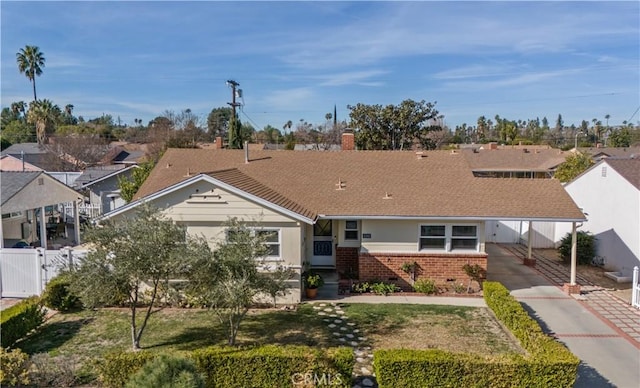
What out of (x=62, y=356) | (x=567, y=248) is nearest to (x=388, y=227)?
(x=567, y=248)

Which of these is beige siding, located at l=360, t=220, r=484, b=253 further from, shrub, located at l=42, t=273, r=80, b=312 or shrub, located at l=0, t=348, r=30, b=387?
shrub, located at l=0, t=348, r=30, b=387

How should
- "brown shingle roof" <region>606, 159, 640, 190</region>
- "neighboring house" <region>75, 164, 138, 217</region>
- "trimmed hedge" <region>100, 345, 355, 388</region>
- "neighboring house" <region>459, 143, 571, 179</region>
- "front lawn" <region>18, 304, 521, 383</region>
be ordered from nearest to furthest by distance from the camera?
"trimmed hedge" <region>100, 345, 355, 388</region> < "front lawn" <region>18, 304, 521, 383</region> < "brown shingle roof" <region>606, 159, 640, 190</region> < "neighboring house" <region>75, 164, 138, 217</region> < "neighboring house" <region>459, 143, 571, 179</region>

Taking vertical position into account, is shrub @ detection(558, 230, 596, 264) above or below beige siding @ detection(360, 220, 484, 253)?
below

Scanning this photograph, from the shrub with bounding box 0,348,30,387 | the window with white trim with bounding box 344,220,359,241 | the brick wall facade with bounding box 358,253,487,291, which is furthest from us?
the window with white trim with bounding box 344,220,359,241

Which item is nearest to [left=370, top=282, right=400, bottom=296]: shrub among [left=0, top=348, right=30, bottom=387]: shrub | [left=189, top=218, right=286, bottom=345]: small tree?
[left=189, top=218, right=286, bottom=345]: small tree

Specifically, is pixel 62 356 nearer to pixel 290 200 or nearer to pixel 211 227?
pixel 211 227

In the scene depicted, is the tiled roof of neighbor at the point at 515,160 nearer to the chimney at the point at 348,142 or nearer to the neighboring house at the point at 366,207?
the chimney at the point at 348,142
